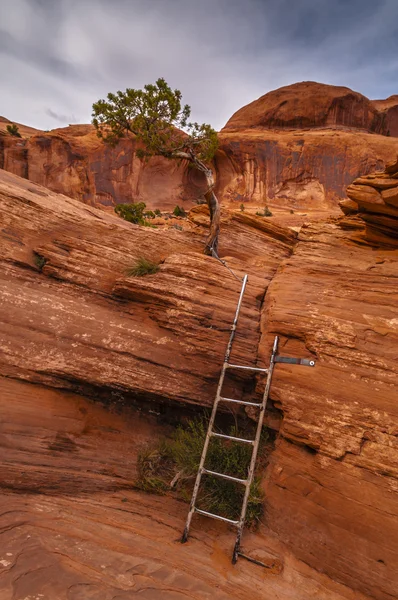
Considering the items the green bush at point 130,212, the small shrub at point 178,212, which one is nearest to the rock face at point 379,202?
the green bush at point 130,212

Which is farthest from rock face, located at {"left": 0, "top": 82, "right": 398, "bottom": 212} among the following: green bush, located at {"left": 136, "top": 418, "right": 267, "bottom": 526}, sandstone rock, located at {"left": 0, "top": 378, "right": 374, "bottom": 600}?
sandstone rock, located at {"left": 0, "top": 378, "right": 374, "bottom": 600}

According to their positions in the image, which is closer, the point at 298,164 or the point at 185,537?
the point at 185,537

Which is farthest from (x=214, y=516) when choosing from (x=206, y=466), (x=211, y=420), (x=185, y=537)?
(x=211, y=420)

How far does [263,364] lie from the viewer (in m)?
6.56

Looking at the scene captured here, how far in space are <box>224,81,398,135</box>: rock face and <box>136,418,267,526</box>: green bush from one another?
40022mm

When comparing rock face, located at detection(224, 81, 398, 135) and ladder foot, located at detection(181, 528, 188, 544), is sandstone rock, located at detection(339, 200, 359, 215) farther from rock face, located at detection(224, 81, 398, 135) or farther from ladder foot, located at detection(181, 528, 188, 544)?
rock face, located at detection(224, 81, 398, 135)

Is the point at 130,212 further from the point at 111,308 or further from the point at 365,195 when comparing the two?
the point at 365,195

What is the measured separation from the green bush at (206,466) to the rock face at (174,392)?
251 millimetres

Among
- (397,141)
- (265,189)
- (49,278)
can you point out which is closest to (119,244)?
(49,278)

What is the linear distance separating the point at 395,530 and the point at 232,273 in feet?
17.0

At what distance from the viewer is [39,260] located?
7758mm

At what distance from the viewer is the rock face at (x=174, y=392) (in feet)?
14.8

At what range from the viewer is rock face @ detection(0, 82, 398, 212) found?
32625 mm

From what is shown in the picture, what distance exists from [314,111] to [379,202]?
37266 millimetres
